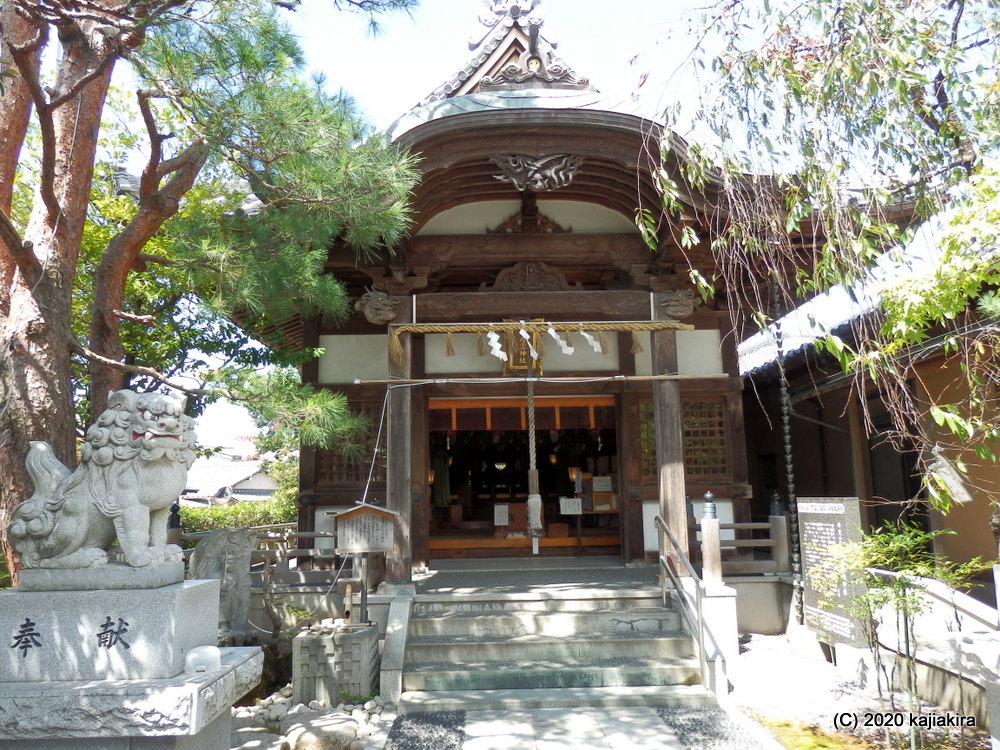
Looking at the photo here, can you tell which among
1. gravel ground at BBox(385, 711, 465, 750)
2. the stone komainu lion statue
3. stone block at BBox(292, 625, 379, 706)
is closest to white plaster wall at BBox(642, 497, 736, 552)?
gravel ground at BBox(385, 711, 465, 750)

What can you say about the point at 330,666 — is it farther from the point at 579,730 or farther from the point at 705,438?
the point at 705,438

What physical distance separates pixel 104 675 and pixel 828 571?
569 cm

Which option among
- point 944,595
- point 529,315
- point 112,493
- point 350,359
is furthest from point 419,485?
point 944,595

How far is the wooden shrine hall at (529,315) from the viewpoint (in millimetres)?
7438

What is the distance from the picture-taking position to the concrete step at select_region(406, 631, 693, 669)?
6.39 m

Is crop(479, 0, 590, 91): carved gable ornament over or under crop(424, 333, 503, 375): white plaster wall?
over

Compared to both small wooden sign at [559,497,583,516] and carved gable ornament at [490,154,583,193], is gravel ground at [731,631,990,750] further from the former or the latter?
carved gable ornament at [490,154,583,193]

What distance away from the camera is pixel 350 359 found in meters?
9.38

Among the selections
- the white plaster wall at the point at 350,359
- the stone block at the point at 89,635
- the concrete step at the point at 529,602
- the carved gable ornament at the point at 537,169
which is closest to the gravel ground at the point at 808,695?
the concrete step at the point at 529,602

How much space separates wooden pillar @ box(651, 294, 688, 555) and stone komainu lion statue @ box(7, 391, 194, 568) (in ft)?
17.2

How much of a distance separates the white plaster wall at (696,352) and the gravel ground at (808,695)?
360cm

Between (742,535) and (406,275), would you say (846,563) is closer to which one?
(742,535)

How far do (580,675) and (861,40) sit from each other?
17.3 feet

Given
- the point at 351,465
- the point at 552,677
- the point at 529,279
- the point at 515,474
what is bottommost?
the point at 552,677
